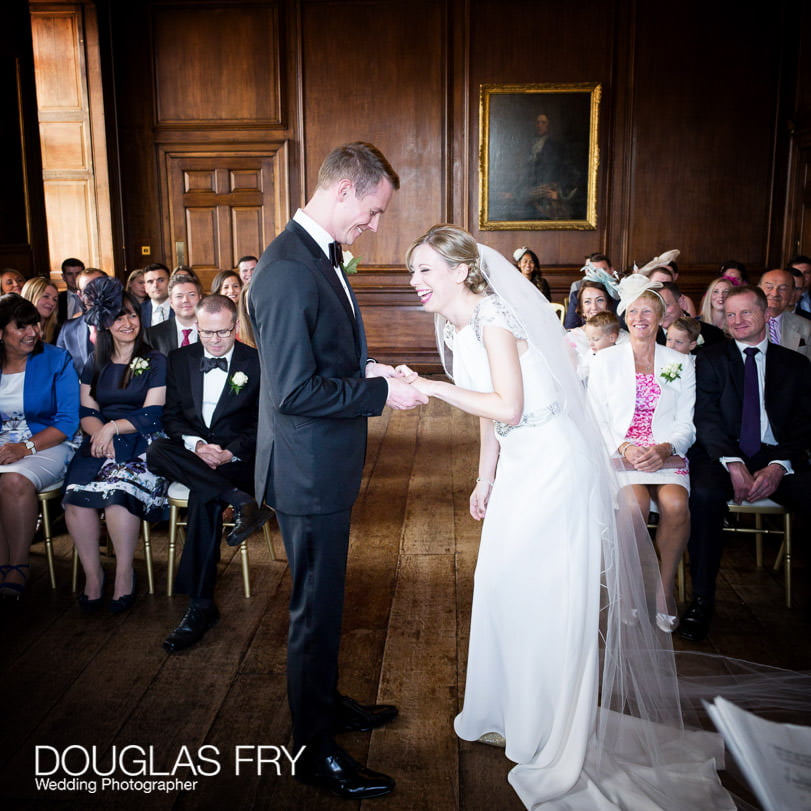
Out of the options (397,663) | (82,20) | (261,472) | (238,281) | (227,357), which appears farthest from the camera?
(82,20)

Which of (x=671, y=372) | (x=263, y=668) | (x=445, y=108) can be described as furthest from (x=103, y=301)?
(x=445, y=108)

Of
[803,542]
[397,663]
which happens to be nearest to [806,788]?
[397,663]

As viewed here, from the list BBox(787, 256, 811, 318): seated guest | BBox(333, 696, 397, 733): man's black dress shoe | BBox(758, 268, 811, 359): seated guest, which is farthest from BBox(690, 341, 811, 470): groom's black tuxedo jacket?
BBox(787, 256, 811, 318): seated guest

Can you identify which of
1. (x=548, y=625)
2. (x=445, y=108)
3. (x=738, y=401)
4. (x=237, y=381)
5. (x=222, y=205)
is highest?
(x=445, y=108)

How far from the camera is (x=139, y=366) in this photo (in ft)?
13.6

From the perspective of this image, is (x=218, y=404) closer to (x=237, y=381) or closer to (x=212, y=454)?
(x=237, y=381)

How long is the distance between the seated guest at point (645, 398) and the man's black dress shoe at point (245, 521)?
65.7 inches

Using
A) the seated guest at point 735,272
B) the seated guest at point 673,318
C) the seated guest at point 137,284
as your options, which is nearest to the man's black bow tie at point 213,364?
the seated guest at point 673,318

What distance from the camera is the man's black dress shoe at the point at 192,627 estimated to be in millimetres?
3369

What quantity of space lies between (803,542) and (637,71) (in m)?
7.00

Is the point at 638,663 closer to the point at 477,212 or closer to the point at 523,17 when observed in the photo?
the point at 477,212

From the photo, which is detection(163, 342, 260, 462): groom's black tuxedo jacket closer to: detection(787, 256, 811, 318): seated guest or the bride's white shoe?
the bride's white shoe

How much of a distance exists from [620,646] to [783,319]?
13.1 feet

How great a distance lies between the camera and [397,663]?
3252 millimetres
